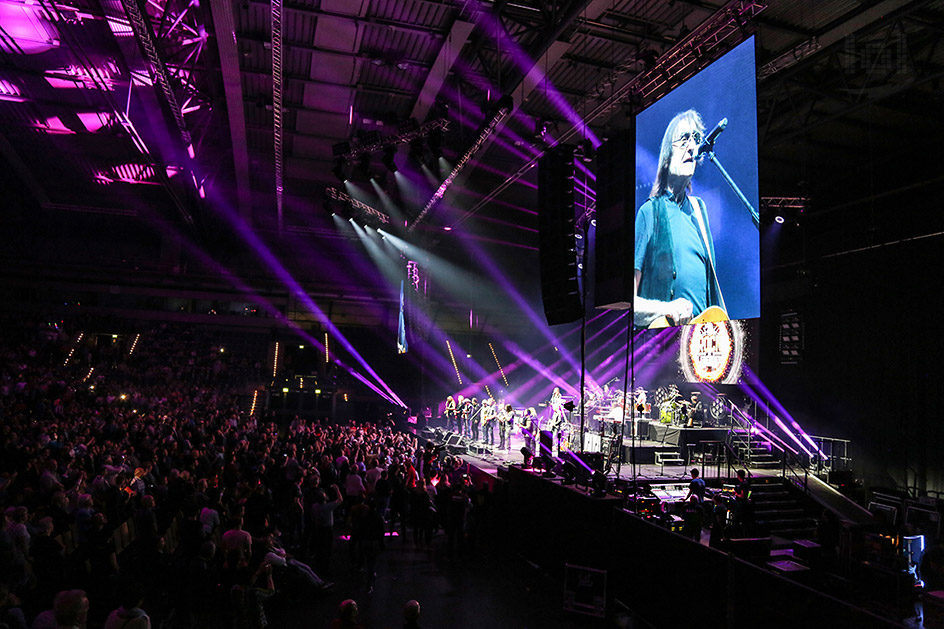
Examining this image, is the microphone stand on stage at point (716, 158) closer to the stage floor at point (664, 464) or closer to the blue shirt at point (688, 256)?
the blue shirt at point (688, 256)

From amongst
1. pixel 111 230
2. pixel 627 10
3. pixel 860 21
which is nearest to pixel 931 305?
pixel 860 21

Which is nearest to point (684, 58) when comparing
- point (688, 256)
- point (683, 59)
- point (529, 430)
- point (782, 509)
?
point (683, 59)

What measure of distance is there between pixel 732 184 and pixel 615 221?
2737 mm

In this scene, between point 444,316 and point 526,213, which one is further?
point 444,316

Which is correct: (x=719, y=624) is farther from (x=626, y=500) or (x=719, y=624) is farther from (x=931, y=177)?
(x=931, y=177)

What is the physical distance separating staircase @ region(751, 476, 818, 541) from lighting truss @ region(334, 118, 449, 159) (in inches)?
361

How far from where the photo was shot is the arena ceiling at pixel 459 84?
9297 millimetres

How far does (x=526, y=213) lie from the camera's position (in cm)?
2169

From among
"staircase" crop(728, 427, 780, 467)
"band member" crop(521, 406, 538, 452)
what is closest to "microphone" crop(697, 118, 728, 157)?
"staircase" crop(728, 427, 780, 467)

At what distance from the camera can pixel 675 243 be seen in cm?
785

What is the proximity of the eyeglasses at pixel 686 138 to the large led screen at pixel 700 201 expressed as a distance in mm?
12

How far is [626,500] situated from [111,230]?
25616 millimetres

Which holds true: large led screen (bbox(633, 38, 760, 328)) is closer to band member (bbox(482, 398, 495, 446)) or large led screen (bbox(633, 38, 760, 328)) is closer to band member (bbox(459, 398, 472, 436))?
band member (bbox(482, 398, 495, 446))

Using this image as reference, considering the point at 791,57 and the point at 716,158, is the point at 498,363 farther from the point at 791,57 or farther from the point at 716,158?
the point at 716,158
